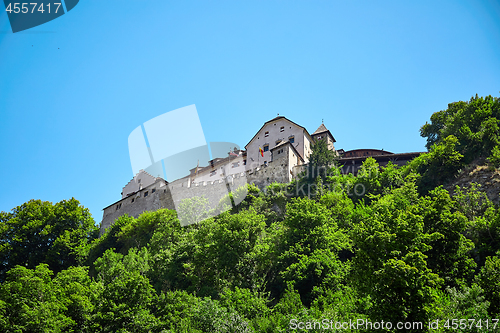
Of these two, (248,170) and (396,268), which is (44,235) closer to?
(248,170)

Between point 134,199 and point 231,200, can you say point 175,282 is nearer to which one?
point 231,200

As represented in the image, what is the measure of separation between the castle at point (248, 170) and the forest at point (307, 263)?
5.38m

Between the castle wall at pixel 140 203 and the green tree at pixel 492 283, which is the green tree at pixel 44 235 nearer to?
the castle wall at pixel 140 203

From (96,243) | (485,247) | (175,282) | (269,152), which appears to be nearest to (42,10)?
(175,282)

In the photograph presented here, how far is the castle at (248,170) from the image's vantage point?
148 feet

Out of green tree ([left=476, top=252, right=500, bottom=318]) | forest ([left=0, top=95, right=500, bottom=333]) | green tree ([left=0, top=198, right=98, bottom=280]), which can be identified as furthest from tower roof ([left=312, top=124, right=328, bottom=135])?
green tree ([left=476, top=252, right=500, bottom=318])

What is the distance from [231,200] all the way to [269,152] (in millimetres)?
13520

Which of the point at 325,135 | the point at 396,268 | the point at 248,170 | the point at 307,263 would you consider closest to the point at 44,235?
the point at 248,170

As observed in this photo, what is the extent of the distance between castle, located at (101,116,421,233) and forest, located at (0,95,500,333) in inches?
212

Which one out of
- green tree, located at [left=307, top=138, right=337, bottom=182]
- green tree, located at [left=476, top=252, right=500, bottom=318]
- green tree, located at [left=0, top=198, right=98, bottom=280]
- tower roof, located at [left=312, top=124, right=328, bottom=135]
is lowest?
green tree, located at [left=476, top=252, right=500, bottom=318]

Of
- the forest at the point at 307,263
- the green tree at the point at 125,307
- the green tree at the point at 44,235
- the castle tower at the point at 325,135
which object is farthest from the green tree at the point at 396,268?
the castle tower at the point at 325,135

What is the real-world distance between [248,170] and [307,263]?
87.2 ft

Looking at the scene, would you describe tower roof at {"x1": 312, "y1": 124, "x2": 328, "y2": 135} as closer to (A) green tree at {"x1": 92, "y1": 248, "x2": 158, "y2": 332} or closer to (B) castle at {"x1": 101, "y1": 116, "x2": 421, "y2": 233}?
(B) castle at {"x1": 101, "y1": 116, "x2": 421, "y2": 233}

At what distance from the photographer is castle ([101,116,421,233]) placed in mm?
45125
